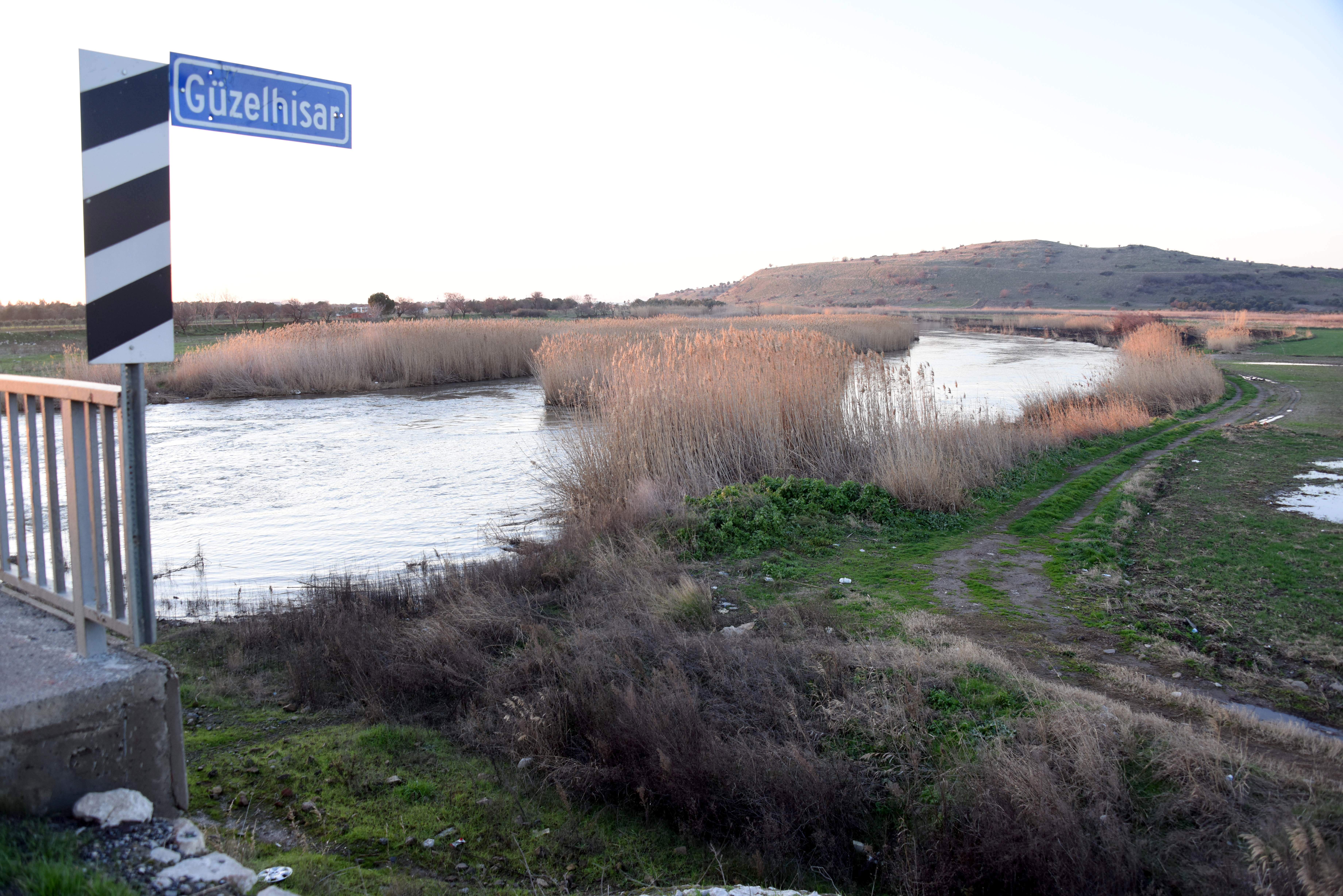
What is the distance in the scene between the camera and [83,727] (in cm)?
266

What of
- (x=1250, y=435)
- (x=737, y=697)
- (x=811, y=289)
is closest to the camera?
(x=737, y=697)

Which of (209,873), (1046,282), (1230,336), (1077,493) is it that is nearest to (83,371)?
(1077,493)

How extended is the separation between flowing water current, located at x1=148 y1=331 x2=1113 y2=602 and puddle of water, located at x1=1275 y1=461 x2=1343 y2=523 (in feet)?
Result: 12.1

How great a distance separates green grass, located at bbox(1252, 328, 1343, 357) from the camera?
3002cm

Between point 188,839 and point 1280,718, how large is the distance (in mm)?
4878

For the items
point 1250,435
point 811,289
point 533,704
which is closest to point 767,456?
point 533,704

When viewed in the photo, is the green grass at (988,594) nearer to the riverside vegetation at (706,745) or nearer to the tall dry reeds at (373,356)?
the riverside vegetation at (706,745)

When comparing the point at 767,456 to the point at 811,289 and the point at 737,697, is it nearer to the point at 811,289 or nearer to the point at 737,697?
the point at 737,697

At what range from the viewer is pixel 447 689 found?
4809 millimetres

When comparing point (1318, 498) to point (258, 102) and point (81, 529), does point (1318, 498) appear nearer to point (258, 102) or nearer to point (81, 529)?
point (258, 102)

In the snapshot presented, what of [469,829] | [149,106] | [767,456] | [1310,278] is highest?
[1310,278]

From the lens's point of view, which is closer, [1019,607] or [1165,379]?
[1019,607]

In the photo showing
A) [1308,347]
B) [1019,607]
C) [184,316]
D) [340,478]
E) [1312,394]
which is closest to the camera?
[1019,607]

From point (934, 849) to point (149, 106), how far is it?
3.90 meters
